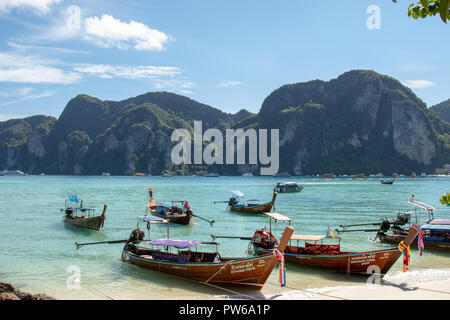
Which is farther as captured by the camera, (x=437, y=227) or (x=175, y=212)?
(x=175, y=212)

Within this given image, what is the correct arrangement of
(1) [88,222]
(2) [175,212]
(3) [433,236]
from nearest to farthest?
(3) [433,236], (1) [88,222], (2) [175,212]

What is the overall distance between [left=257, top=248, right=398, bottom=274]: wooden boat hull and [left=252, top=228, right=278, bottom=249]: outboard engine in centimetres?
252

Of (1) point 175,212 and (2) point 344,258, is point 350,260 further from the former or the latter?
(1) point 175,212

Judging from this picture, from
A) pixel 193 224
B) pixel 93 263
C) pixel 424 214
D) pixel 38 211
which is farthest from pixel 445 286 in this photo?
pixel 38 211

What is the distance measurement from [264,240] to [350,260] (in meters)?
5.79

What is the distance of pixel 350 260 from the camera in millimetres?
18938

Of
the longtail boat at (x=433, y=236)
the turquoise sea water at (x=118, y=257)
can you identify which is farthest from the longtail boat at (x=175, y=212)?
the longtail boat at (x=433, y=236)

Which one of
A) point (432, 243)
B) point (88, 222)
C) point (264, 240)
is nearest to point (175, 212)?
point (88, 222)

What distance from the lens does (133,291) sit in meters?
17.2

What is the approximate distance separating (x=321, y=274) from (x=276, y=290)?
142 inches

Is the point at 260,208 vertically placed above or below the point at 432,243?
below

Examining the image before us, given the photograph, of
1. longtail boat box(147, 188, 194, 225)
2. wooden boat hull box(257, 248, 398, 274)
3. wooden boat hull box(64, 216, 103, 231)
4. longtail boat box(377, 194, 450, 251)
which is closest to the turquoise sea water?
wooden boat hull box(257, 248, 398, 274)

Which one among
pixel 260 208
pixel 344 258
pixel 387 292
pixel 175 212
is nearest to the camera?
pixel 387 292
